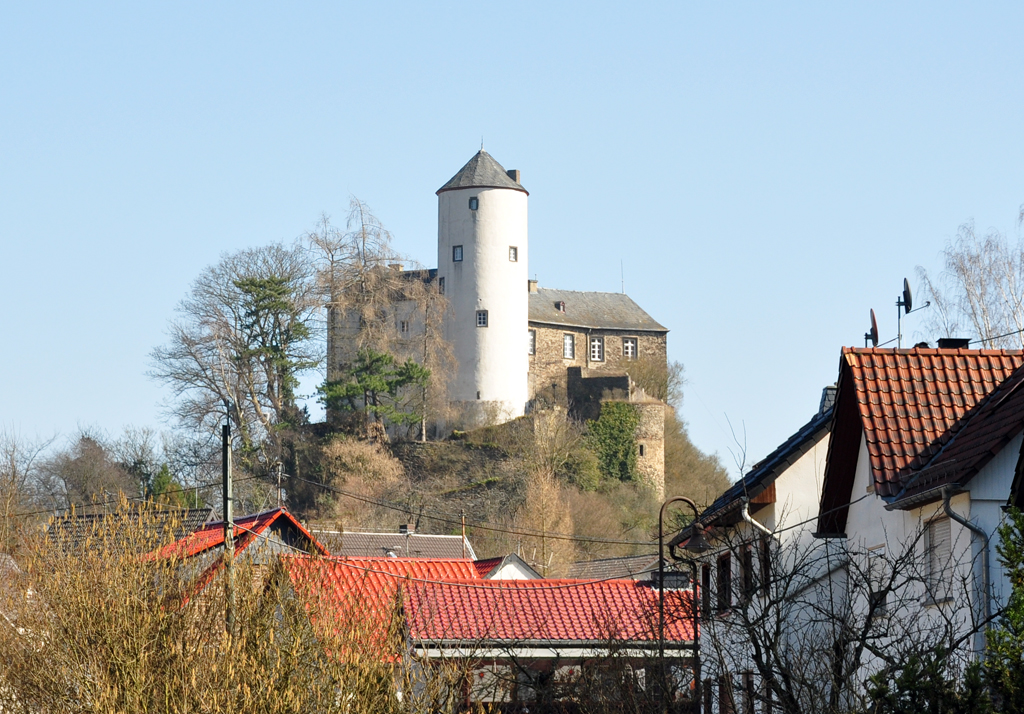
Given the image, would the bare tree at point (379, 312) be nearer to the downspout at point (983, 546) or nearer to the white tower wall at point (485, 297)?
the white tower wall at point (485, 297)

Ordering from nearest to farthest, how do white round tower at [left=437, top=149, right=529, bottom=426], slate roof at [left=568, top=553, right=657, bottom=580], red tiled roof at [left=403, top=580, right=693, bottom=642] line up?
red tiled roof at [left=403, top=580, right=693, bottom=642] → slate roof at [left=568, top=553, right=657, bottom=580] → white round tower at [left=437, top=149, right=529, bottom=426]

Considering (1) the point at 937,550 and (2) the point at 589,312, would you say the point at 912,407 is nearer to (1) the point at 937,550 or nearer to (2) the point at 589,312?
(1) the point at 937,550

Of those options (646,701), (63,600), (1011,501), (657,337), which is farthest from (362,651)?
(657,337)

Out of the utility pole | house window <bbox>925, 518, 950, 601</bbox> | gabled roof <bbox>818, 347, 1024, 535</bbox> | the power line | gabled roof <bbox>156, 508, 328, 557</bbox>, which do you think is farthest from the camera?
the power line

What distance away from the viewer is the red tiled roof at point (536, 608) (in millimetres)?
23719

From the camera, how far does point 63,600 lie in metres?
14.8

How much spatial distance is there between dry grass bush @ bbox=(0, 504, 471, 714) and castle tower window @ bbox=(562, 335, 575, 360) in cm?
5568

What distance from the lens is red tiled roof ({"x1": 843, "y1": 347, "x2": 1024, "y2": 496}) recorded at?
1386 cm

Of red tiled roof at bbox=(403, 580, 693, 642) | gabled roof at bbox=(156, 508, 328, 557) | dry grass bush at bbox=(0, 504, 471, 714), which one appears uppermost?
gabled roof at bbox=(156, 508, 328, 557)

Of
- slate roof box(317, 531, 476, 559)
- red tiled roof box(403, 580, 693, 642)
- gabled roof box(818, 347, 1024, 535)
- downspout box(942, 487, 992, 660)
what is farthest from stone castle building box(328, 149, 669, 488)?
downspout box(942, 487, 992, 660)

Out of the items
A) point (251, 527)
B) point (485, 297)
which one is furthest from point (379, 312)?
point (251, 527)

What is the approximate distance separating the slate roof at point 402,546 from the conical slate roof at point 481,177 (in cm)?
2199

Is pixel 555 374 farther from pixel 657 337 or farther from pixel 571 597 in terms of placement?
pixel 571 597

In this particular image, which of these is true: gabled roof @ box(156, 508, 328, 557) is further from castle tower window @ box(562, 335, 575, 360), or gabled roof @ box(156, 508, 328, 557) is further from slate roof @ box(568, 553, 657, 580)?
castle tower window @ box(562, 335, 575, 360)
